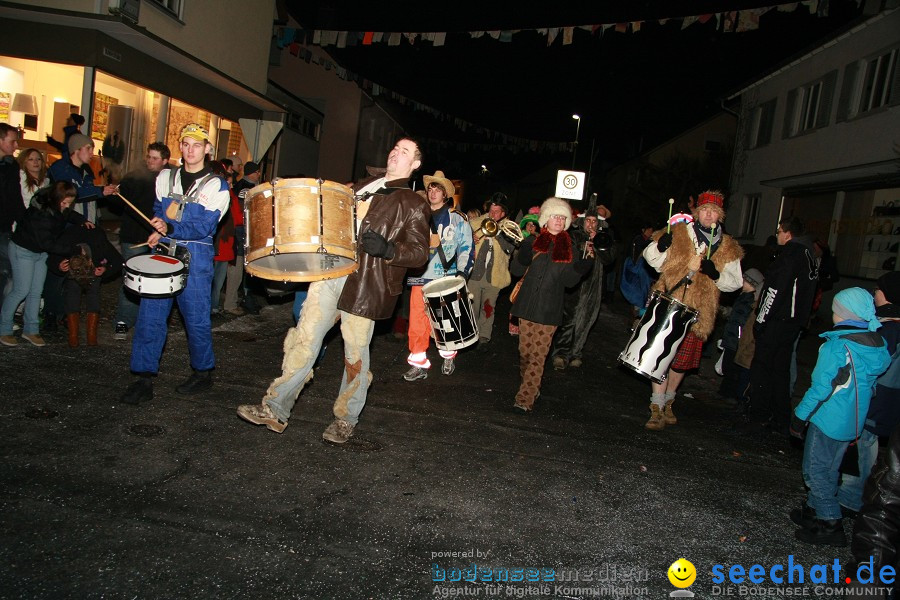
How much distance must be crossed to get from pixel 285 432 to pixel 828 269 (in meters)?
7.97

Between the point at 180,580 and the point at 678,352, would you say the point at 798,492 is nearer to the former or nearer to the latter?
the point at 678,352

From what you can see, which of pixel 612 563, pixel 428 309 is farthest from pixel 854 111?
pixel 612 563

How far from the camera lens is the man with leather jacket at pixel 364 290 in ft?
14.2

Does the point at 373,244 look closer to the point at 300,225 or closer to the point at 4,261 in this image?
the point at 300,225

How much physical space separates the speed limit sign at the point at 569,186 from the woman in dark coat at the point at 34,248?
16453 mm

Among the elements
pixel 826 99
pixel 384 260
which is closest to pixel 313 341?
pixel 384 260

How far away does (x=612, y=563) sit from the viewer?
3424 millimetres

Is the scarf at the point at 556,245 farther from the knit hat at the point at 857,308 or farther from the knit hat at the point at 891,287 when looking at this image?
the knit hat at the point at 891,287

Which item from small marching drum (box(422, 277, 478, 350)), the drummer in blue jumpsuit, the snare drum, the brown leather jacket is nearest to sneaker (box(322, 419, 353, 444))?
the brown leather jacket

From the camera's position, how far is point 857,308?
4.00m

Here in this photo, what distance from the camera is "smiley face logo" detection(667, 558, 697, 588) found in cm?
332

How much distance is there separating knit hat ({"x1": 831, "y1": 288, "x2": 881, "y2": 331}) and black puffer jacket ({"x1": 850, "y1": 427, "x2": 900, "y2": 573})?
0.94 m

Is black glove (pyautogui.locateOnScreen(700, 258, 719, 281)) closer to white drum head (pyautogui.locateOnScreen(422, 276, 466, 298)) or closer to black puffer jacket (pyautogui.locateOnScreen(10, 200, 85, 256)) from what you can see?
white drum head (pyautogui.locateOnScreen(422, 276, 466, 298))

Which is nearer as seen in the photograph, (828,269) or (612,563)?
(612,563)
